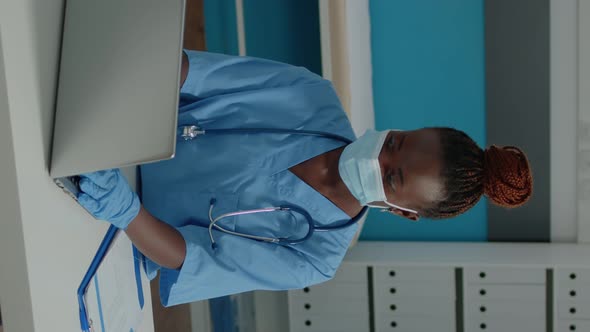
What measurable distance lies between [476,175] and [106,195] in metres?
0.85

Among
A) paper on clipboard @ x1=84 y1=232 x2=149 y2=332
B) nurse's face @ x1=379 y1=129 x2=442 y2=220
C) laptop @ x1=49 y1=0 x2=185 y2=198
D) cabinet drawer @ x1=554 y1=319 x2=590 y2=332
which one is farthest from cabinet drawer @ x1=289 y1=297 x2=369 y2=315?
laptop @ x1=49 y1=0 x2=185 y2=198

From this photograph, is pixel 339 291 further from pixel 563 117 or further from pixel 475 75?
pixel 563 117

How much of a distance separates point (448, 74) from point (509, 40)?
31 centimetres

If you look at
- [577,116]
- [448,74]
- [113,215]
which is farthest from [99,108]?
[577,116]

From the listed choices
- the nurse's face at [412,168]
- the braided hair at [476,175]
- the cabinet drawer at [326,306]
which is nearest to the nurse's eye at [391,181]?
the nurse's face at [412,168]

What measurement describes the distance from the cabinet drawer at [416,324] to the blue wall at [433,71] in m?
0.43

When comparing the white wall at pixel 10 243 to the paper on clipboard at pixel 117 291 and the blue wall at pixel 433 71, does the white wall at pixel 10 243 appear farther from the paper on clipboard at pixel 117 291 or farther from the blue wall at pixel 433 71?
the blue wall at pixel 433 71

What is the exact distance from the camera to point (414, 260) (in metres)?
2.66

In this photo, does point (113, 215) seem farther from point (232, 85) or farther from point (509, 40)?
point (509, 40)

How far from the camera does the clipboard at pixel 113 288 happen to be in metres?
0.97

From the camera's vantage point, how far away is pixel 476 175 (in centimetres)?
138

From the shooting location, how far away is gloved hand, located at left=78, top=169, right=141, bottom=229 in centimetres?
89

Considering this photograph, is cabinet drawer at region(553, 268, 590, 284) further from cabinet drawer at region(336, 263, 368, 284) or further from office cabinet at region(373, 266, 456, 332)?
cabinet drawer at region(336, 263, 368, 284)

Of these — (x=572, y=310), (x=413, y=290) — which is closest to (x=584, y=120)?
(x=572, y=310)
